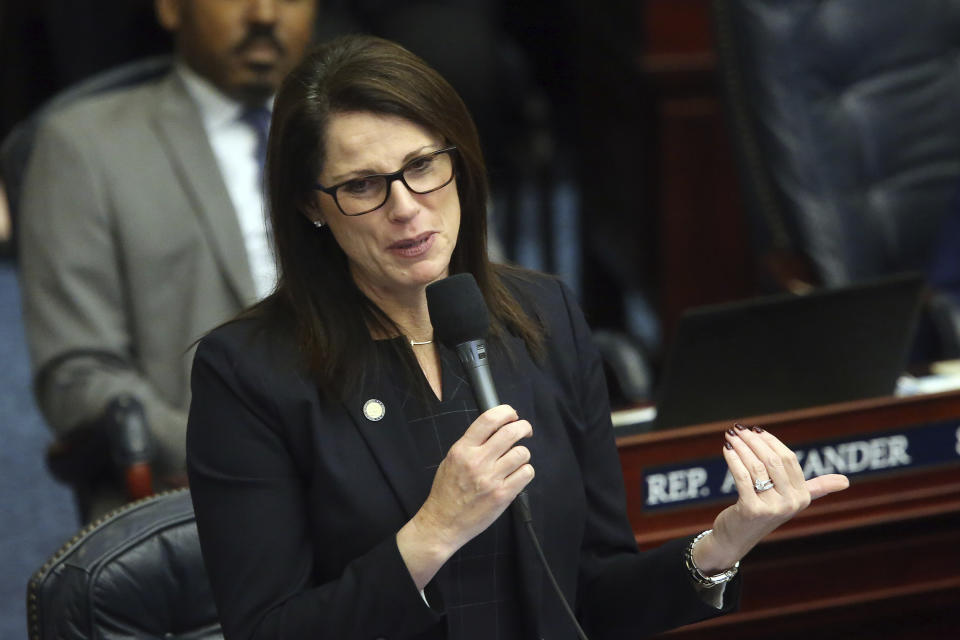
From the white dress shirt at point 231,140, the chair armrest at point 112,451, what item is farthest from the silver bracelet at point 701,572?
the white dress shirt at point 231,140

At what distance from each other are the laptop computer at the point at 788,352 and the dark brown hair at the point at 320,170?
12.5 inches

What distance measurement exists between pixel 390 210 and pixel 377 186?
0.03 meters

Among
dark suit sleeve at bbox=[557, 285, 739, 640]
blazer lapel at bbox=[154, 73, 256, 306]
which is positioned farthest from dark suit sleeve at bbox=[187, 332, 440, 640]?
blazer lapel at bbox=[154, 73, 256, 306]

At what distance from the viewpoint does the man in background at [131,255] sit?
223 centimetres

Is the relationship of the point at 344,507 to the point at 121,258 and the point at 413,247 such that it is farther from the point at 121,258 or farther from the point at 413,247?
the point at 121,258

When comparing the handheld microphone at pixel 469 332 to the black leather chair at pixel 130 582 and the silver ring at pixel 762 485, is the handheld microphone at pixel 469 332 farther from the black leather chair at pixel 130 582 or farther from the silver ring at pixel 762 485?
the black leather chair at pixel 130 582

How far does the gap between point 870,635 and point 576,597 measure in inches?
19.5

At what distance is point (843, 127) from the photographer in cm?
283

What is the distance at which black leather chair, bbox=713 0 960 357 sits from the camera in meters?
2.75

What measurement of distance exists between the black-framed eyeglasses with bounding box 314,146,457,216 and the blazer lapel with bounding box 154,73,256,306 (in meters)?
0.95

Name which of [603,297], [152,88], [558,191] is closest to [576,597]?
[152,88]

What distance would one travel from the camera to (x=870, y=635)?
1.83 meters

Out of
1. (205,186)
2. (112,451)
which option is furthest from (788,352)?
(205,186)

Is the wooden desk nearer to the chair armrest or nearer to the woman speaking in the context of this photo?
Result: the woman speaking
